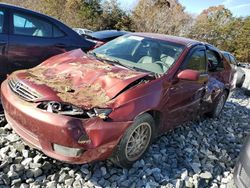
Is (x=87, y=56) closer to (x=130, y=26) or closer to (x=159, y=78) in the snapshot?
(x=159, y=78)

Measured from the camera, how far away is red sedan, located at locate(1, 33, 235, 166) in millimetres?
3035

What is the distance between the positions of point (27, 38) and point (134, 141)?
2548 millimetres

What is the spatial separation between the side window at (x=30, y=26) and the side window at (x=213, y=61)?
9.08 ft

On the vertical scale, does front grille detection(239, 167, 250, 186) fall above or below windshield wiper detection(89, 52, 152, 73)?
below

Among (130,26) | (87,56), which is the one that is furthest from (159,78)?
(130,26)

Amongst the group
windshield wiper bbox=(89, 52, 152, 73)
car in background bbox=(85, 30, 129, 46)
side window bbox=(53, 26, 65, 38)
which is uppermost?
side window bbox=(53, 26, 65, 38)

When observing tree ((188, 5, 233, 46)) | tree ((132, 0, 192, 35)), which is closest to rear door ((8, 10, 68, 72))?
tree ((132, 0, 192, 35))

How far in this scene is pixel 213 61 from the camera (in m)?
5.66

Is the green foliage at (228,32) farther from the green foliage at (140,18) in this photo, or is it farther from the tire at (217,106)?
the tire at (217,106)

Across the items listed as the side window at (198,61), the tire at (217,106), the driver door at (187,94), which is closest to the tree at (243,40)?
the tire at (217,106)

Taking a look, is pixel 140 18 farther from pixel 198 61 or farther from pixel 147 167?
pixel 147 167

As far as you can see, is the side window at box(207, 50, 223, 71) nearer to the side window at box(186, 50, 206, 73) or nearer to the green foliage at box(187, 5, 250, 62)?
the side window at box(186, 50, 206, 73)

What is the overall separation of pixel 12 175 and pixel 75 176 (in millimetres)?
642

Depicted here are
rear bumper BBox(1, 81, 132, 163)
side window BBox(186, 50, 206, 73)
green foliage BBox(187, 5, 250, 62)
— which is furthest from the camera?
green foliage BBox(187, 5, 250, 62)
